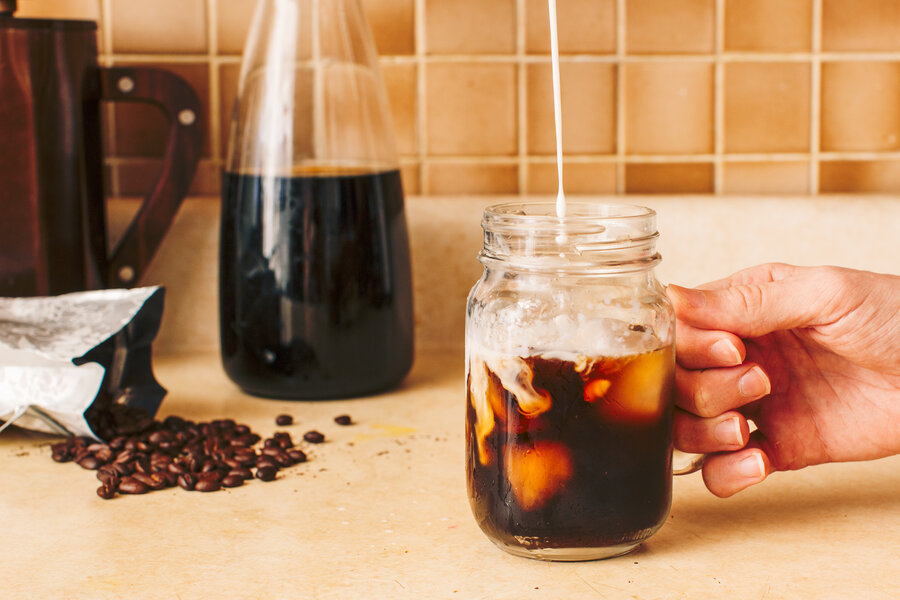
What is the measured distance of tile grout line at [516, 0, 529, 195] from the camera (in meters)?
1.18

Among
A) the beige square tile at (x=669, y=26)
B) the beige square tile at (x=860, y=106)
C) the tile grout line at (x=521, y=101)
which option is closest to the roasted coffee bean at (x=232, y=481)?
the tile grout line at (x=521, y=101)

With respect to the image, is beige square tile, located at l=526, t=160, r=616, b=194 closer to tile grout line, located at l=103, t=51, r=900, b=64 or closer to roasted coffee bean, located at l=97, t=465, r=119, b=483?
tile grout line, located at l=103, t=51, r=900, b=64

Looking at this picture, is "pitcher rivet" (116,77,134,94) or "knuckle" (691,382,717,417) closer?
"knuckle" (691,382,717,417)

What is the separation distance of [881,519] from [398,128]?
2.44 ft

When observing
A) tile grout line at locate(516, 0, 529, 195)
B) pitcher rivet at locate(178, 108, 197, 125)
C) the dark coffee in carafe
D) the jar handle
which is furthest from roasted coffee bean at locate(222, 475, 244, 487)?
tile grout line at locate(516, 0, 529, 195)

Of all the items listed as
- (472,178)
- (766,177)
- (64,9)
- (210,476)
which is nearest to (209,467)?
(210,476)

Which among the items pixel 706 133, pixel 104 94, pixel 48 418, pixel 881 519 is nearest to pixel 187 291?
pixel 104 94

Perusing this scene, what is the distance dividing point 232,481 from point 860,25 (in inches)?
36.5

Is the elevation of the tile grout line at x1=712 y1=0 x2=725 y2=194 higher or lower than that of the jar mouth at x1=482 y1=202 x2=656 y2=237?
higher

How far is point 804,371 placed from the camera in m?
0.77

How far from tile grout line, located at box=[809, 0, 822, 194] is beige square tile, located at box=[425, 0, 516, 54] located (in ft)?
1.21

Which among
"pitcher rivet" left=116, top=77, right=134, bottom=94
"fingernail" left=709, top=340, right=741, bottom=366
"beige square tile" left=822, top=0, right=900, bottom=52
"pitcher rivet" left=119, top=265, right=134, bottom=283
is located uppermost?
"beige square tile" left=822, top=0, right=900, bottom=52

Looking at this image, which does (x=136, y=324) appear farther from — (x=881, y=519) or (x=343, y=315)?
(x=881, y=519)

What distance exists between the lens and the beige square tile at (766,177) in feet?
3.99
